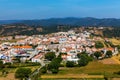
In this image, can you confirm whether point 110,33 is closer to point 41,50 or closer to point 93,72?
point 41,50

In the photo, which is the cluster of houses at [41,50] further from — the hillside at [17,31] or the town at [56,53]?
the hillside at [17,31]

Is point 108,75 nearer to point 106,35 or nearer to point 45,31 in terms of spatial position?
point 106,35

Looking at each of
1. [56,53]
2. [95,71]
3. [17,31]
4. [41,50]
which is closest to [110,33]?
[17,31]

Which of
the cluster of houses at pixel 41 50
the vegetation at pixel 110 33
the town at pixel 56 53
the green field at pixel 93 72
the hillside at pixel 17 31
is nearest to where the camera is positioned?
the green field at pixel 93 72

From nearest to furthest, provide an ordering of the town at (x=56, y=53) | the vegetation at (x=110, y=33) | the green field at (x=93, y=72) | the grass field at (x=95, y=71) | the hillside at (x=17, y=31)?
the green field at (x=93, y=72)
the grass field at (x=95, y=71)
the town at (x=56, y=53)
the vegetation at (x=110, y=33)
the hillside at (x=17, y=31)

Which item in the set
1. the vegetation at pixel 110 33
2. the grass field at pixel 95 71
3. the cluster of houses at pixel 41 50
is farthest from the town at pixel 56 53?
the vegetation at pixel 110 33

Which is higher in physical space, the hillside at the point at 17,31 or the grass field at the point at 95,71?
the grass field at the point at 95,71

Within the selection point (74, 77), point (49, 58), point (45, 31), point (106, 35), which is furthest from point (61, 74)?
point (45, 31)

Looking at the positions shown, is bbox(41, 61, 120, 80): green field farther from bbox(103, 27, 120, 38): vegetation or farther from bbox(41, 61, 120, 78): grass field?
bbox(103, 27, 120, 38): vegetation

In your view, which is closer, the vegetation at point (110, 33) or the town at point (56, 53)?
the town at point (56, 53)

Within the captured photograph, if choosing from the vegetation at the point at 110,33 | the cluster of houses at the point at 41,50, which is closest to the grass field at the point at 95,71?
the cluster of houses at the point at 41,50

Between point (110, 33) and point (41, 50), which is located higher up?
point (110, 33)
